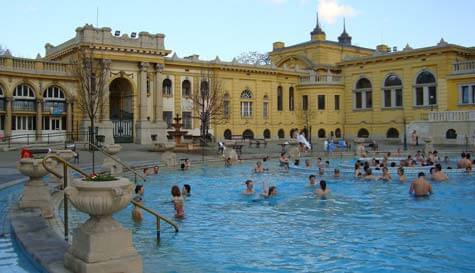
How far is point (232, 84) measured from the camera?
52062 millimetres

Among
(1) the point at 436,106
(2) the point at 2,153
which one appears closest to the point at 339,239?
(2) the point at 2,153

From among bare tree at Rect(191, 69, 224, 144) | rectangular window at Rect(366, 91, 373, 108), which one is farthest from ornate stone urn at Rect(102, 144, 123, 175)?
rectangular window at Rect(366, 91, 373, 108)

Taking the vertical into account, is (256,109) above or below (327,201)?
above

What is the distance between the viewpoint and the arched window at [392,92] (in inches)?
2078

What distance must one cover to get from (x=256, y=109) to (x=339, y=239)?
1700 inches

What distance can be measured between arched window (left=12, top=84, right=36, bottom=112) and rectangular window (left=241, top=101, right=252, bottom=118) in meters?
21.2

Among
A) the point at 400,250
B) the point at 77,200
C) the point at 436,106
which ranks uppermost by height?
the point at 436,106

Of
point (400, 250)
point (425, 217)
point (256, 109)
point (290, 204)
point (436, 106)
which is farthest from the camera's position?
point (256, 109)

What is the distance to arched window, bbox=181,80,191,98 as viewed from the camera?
161 feet

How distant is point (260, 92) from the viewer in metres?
54.2

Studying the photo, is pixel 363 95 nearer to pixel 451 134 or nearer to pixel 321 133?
pixel 321 133

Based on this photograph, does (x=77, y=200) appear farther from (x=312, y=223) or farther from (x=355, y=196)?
(x=355, y=196)

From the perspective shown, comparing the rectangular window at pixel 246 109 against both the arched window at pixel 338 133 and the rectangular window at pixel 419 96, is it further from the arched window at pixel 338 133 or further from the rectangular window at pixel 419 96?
the rectangular window at pixel 419 96

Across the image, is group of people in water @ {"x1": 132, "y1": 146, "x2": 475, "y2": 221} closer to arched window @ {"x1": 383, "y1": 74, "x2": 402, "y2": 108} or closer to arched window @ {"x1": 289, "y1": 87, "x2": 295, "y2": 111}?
arched window @ {"x1": 383, "y1": 74, "x2": 402, "y2": 108}
